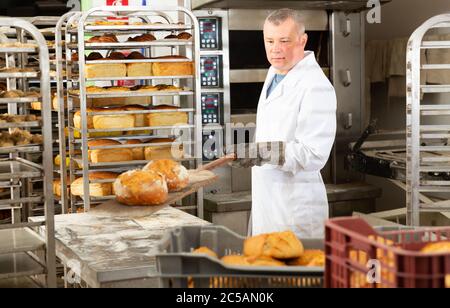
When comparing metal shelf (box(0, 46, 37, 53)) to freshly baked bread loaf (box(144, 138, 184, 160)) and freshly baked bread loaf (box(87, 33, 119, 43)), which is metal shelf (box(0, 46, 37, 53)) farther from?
freshly baked bread loaf (box(144, 138, 184, 160))

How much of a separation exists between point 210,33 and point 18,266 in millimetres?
2756

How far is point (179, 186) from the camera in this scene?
2.70 m

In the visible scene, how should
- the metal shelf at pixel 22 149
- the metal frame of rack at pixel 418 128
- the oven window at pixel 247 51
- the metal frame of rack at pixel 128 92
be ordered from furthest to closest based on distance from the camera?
the oven window at pixel 247 51
the metal frame of rack at pixel 128 92
the metal frame of rack at pixel 418 128
the metal shelf at pixel 22 149

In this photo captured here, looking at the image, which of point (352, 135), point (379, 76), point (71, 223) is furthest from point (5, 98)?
point (379, 76)

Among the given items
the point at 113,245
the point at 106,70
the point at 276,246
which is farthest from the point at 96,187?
the point at 276,246

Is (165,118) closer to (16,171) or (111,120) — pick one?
(111,120)

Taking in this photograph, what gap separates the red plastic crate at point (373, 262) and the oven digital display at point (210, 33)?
365 cm

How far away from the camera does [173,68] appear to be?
468 centimetres

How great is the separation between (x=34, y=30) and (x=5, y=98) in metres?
0.30

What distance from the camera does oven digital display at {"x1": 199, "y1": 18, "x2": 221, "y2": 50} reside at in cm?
503

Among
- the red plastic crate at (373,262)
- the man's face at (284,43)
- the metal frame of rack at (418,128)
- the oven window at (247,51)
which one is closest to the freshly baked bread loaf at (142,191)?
the man's face at (284,43)

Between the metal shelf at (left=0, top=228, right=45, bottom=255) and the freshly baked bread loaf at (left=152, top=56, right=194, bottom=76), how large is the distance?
1.76 m

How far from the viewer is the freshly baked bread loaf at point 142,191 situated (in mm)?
2514

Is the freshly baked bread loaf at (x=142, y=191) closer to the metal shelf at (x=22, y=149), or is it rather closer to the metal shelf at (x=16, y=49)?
the metal shelf at (x=22, y=149)
